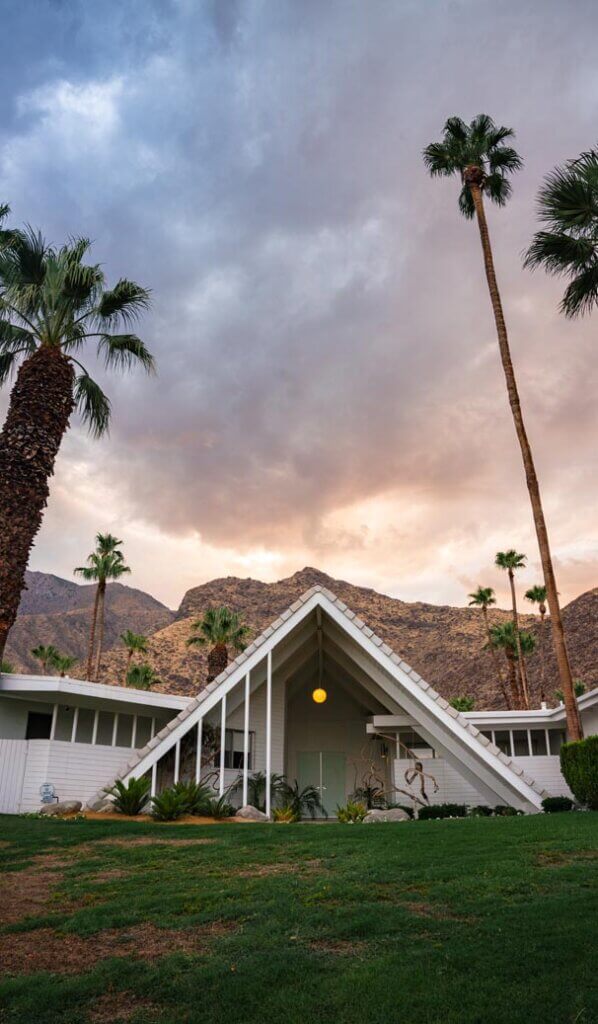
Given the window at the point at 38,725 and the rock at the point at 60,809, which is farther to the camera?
the window at the point at 38,725

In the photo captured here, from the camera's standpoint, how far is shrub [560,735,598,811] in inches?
631

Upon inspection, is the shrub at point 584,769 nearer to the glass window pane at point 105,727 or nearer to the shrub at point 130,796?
the shrub at point 130,796

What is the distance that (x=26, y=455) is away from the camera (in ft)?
49.7

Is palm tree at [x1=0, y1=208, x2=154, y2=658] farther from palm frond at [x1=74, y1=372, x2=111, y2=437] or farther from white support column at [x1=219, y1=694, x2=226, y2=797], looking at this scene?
white support column at [x1=219, y1=694, x2=226, y2=797]

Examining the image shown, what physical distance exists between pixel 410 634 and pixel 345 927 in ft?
366

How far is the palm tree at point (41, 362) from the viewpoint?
48.9 ft

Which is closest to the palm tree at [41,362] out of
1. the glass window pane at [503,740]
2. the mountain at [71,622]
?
the glass window pane at [503,740]

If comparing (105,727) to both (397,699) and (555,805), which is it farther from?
(555,805)

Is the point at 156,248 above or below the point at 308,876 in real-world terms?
above

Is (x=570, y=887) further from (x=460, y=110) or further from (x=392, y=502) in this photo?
(x=392, y=502)

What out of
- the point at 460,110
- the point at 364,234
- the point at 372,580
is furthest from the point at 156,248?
the point at 372,580

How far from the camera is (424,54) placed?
1822 centimetres

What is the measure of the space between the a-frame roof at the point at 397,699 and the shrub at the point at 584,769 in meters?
1.26

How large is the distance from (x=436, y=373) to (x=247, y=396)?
7699mm
